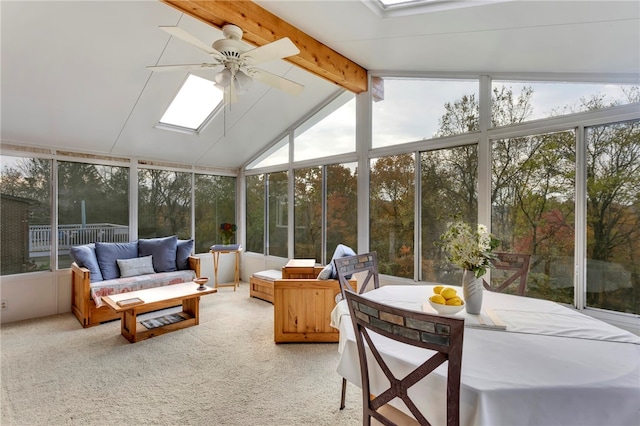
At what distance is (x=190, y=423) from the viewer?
2.01m

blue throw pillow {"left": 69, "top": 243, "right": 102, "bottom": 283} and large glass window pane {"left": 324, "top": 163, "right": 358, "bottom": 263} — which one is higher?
large glass window pane {"left": 324, "top": 163, "right": 358, "bottom": 263}

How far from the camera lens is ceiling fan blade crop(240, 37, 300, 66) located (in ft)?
6.62

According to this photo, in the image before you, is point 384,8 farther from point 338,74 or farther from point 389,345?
point 389,345

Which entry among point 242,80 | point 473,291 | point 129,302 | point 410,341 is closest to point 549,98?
point 473,291

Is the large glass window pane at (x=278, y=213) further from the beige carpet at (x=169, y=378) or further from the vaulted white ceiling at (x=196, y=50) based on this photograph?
the beige carpet at (x=169, y=378)

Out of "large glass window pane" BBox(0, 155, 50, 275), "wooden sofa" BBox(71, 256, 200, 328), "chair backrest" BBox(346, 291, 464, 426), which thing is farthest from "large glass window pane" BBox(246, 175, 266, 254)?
"chair backrest" BBox(346, 291, 464, 426)

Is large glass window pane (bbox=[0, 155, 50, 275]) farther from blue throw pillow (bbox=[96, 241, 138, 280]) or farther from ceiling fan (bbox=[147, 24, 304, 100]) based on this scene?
ceiling fan (bbox=[147, 24, 304, 100])

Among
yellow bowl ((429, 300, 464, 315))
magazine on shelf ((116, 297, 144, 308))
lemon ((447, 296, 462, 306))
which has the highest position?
lemon ((447, 296, 462, 306))

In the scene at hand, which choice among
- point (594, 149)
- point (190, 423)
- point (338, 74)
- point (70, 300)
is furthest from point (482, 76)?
point (70, 300)

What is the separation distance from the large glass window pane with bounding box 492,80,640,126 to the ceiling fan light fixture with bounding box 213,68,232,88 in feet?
8.77

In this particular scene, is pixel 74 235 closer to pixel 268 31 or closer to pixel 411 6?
pixel 268 31

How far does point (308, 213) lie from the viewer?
16.4ft

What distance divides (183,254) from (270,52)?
376cm

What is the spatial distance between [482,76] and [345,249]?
2.42 m
